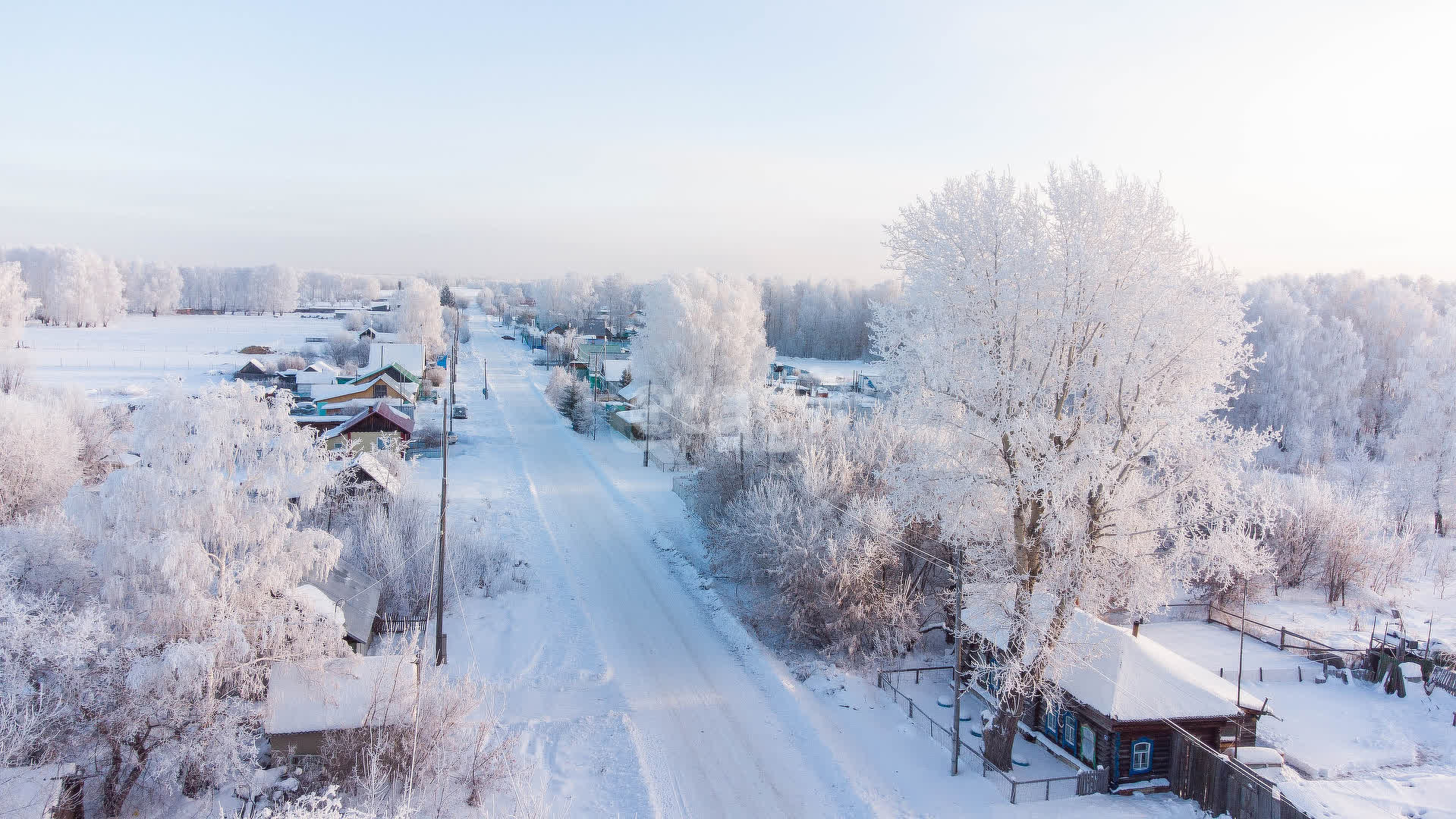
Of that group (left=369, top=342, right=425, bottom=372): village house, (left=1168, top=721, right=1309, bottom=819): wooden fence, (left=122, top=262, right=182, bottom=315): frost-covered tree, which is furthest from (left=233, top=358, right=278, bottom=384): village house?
(left=122, top=262, right=182, bottom=315): frost-covered tree

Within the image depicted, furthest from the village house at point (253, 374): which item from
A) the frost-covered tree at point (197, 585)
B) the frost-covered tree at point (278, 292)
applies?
the frost-covered tree at point (278, 292)

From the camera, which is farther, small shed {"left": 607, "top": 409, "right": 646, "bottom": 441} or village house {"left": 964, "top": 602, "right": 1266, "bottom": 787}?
small shed {"left": 607, "top": 409, "right": 646, "bottom": 441}

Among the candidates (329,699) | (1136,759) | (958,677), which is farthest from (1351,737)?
(329,699)

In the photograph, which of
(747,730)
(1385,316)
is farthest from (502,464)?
(1385,316)

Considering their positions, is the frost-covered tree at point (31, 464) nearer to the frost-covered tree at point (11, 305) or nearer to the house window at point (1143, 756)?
the house window at point (1143, 756)

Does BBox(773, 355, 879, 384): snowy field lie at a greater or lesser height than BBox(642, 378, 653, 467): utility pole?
greater

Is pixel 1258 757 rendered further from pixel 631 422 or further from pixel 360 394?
pixel 360 394

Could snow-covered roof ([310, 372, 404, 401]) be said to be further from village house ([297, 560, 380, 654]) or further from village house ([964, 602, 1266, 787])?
village house ([964, 602, 1266, 787])
